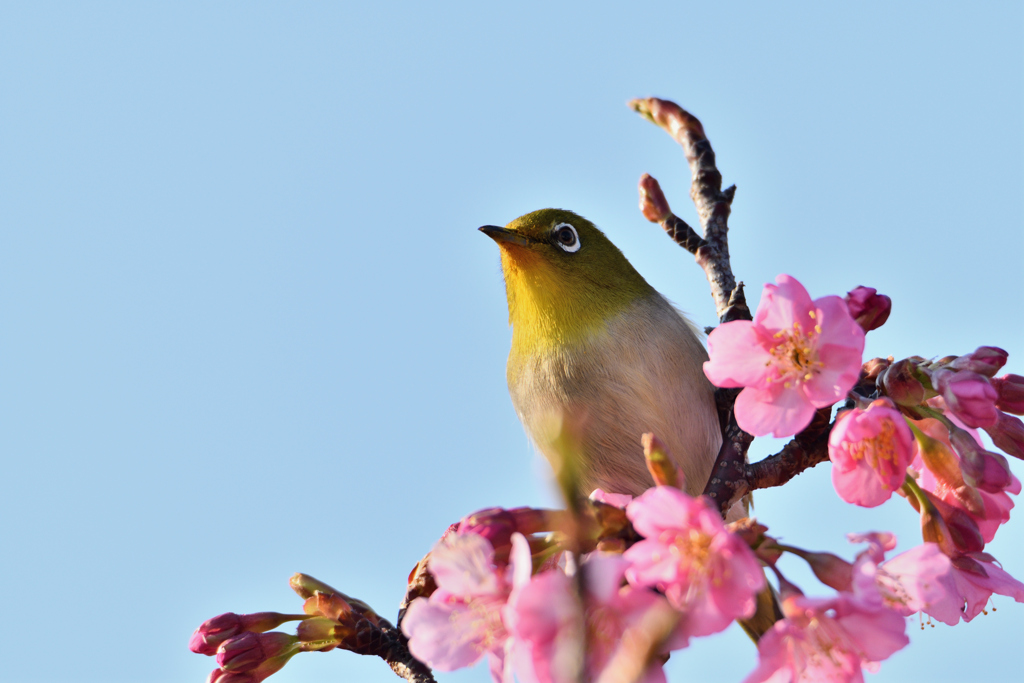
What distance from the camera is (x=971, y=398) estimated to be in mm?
2145

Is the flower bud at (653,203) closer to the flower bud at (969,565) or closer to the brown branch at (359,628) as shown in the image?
the flower bud at (969,565)

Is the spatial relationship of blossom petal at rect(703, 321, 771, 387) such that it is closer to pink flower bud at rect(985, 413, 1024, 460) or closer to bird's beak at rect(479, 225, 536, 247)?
pink flower bud at rect(985, 413, 1024, 460)

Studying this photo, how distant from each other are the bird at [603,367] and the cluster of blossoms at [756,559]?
133 cm

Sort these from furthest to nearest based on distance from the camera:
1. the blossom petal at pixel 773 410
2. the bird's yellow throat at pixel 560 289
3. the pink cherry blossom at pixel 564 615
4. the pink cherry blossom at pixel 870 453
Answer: the bird's yellow throat at pixel 560 289
the blossom petal at pixel 773 410
the pink cherry blossom at pixel 870 453
the pink cherry blossom at pixel 564 615

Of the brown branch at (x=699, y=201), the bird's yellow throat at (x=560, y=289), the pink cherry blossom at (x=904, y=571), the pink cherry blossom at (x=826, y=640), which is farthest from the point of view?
the bird's yellow throat at (x=560, y=289)

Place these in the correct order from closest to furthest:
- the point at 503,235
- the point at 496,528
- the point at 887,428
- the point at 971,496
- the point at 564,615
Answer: the point at 564,615 → the point at 496,528 → the point at 887,428 → the point at 971,496 → the point at 503,235

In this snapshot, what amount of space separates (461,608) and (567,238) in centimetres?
321

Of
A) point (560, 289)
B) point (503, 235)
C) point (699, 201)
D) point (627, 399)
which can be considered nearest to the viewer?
point (699, 201)

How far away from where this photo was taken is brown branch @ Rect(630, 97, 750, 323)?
338 centimetres

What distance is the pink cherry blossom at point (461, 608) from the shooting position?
1.84 metres

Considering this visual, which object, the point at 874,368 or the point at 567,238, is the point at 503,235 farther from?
the point at 874,368

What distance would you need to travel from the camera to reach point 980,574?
2.27m

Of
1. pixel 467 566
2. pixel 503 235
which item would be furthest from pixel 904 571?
pixel 503 235

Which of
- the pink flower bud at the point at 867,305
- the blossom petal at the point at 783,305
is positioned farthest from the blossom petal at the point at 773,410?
the pink flower bud at the point at 867,305
